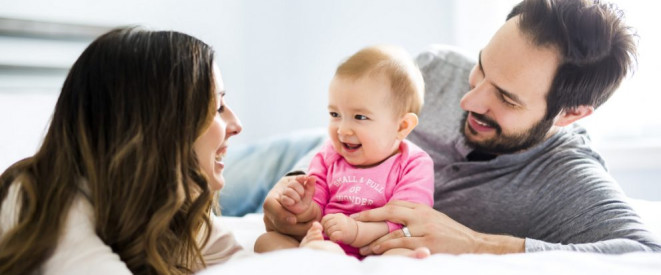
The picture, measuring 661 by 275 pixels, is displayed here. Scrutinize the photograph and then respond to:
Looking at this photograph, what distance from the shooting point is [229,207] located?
2.20 meters

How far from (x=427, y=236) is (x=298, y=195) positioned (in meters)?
0.27

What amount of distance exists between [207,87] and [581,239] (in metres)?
0.88

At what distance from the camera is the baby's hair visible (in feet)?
4.28

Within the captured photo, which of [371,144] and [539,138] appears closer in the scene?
[371,144]

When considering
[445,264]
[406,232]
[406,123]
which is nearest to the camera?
[445,264]

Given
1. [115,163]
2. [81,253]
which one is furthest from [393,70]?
[81,253]

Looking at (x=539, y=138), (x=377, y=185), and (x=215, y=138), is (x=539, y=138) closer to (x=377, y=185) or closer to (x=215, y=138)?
(x=377, y=185)

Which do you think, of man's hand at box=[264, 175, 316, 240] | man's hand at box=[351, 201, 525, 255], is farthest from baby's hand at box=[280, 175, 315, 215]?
man's hand at box=[351, 201, 525, 255]

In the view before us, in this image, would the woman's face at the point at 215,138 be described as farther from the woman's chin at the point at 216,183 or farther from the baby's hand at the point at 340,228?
the baby's hand at the point at 340,228

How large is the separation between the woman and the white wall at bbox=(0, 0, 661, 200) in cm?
144

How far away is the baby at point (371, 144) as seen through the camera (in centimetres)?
130

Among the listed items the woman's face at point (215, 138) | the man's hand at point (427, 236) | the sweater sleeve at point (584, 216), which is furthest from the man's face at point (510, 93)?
the woman's face at point (215, 138)

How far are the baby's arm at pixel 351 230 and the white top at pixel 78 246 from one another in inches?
16.0

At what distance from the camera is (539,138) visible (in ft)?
5.22
